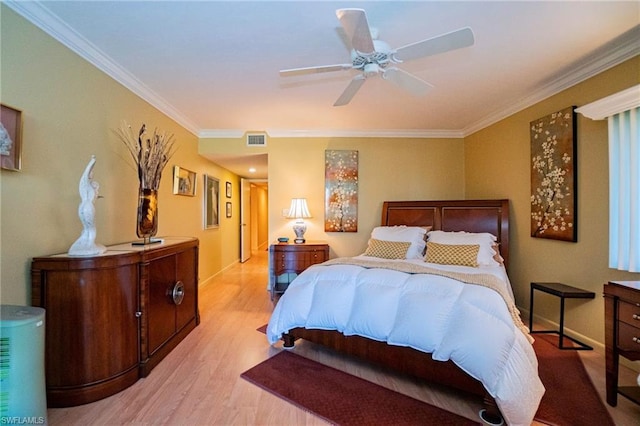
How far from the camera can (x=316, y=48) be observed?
231 cm

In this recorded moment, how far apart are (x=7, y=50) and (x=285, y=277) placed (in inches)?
155

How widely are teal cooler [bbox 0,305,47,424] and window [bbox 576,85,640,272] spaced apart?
3974 millimetres

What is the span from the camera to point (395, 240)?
3.62 metres

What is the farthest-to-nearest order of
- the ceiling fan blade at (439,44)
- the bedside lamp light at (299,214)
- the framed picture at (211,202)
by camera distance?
1. the framed picture at (211,202)
2. the bedside lamp light at (299,214)
3. the ceiling fan blade at (439,44)

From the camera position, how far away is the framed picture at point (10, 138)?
166cm

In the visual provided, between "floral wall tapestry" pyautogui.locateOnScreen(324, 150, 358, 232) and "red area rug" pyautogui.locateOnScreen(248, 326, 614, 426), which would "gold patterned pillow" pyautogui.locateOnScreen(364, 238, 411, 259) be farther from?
"red area rug" pyautogui.locateOnScreen(248, 326, 614, 426)

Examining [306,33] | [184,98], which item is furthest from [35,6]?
[306,33]

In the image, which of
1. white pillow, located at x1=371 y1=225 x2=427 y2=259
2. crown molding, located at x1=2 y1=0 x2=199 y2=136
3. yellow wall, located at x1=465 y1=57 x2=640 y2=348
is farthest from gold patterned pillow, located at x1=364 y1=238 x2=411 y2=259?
crown molding, located at x1=2 y1=0 x2=199 y2=136

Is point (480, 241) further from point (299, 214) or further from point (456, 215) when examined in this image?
point (299, 214)

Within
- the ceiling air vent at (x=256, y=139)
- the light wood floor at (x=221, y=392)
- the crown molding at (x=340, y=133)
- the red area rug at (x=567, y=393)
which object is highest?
the crown molding at (x=340, y=133)

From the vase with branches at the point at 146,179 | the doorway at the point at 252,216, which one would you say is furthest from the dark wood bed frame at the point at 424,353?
the doorway at the point at 252,216

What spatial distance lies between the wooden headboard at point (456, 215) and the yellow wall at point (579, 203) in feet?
0.45

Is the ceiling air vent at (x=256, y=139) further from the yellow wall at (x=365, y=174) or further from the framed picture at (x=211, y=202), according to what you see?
the framed picture at (x=211, y=202)

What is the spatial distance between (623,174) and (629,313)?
116 centimetres
